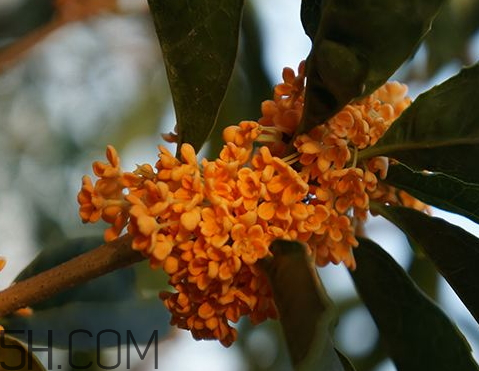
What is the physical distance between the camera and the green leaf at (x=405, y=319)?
888mm

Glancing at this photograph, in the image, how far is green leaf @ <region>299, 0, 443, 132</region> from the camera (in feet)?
2.43

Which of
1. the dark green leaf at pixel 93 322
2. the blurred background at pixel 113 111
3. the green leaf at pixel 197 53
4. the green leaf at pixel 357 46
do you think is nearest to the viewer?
the green leaf at pixel 357 46

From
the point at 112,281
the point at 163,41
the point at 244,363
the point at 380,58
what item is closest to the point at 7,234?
the point at 244,363

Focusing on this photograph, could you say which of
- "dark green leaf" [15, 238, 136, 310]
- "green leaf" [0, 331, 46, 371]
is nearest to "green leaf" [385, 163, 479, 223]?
"green leaf" [0, 331, 46, 371]

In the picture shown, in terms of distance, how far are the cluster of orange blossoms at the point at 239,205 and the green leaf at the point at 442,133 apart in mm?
24

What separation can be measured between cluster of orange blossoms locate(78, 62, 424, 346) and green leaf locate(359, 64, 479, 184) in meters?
0.02

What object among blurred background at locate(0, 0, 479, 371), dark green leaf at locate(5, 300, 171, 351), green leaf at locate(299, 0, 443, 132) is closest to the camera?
green leaf at locate(299, 0, 443, 132)

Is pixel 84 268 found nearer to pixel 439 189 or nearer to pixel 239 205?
pixel 239 205

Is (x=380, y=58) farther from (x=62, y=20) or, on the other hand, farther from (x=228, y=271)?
(x=62, y=20)

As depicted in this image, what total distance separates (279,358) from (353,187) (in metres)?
1.19

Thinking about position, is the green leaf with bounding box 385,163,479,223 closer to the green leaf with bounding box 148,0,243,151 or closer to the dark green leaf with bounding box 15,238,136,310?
the green leaf with bounding box 148,0,243,151

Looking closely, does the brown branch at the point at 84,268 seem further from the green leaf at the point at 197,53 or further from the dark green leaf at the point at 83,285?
the dark green leaf at the point at 83,285

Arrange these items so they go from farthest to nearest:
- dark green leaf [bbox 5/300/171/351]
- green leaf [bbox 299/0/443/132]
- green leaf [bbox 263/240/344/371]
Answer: dark green leaf [bbox 5/300/171/351], green leaf [bbox 299/0/443/132], green leaf [bbox 263/240/344/371]

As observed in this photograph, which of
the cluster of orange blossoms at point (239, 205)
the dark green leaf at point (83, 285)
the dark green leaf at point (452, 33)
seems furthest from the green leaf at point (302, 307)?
A: the dark green leaf at point (452, 33)
